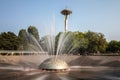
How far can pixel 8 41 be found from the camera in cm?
9069

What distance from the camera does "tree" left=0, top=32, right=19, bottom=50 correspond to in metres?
89.6

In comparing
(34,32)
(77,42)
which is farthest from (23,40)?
(77,42)

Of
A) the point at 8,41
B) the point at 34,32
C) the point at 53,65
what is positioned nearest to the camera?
the point at 53,65

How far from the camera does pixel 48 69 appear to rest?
30344 mm

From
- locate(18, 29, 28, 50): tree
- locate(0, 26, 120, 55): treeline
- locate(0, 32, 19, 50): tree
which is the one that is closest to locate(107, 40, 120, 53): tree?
locate(0, 26, 120, 55): treeline

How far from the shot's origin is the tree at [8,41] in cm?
8962

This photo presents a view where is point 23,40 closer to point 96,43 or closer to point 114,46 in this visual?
point 96,43

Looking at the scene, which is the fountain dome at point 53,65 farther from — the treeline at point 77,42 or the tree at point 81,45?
the tree at point 81,45

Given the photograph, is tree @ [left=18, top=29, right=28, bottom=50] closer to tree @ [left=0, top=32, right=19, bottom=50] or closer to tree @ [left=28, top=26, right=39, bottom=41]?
tree @ [left=0, top=32, right=19, bottom=50]

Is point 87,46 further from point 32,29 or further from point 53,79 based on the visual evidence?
point 53,79

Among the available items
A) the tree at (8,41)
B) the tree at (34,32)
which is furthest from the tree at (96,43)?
the tree at (8,41)

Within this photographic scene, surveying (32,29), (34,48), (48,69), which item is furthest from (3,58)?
(32,29)

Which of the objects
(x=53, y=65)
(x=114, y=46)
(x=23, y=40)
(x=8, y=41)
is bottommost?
(x=53, y=65)

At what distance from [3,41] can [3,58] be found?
32.8 m
